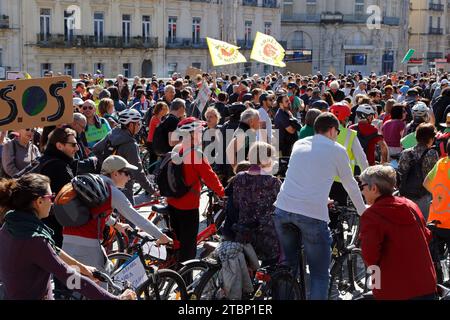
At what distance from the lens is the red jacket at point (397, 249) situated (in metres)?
4.89

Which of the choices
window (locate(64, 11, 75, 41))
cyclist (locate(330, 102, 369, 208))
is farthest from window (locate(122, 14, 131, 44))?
cyclist (locate(330, 102, 369, 208))

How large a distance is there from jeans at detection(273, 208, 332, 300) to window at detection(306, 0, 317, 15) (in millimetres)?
56380

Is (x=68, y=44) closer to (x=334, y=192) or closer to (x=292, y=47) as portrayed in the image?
(x=292, y=47)

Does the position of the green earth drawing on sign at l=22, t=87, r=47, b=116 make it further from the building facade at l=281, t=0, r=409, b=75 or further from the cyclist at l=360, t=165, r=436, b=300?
the building facade at l=281, t=0, r=409, b=75

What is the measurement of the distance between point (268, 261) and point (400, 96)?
12737mm

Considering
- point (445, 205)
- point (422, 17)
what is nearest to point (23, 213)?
point (445, 205)

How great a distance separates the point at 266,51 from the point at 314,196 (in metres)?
16.4

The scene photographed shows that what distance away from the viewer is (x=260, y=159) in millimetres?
6441

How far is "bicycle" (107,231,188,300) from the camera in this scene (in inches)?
241

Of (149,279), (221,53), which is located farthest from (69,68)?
(149,279)

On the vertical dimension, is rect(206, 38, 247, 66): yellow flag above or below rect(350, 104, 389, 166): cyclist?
above

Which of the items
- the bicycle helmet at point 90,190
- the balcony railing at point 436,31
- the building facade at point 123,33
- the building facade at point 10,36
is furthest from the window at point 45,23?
the balcony railing at point 436,31

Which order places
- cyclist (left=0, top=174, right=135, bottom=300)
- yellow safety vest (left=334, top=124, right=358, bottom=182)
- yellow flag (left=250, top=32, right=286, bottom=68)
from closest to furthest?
cyclist (left=0, top=174, right=135, bottom=300) → yellow safety vest (left=334, top=124, right=358, bottom=182) → yellow flag (left=250, top=32, right=286, bottom=68)

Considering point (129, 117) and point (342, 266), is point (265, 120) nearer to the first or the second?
point (129, 117)
